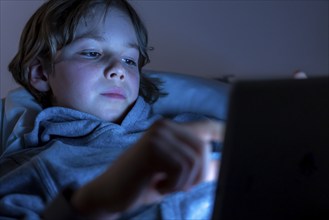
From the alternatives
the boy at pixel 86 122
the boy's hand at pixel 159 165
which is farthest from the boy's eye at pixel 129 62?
the boy's hand at pixel 159 165

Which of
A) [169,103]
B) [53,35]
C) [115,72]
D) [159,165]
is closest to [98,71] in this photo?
[115,72]

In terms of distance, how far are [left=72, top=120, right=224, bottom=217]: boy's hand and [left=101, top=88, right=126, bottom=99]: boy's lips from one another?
0.36 m

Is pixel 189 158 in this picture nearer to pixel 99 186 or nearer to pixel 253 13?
pixel 99 186

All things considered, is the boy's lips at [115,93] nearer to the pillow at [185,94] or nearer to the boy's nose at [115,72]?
the boy's nose at [115,72]

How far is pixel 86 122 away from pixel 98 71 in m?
0.09

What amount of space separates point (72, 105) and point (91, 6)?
20 cm

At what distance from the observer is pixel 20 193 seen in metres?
0.53

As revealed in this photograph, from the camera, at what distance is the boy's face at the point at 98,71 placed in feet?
2.18

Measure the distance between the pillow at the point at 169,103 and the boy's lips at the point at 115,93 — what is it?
16cm

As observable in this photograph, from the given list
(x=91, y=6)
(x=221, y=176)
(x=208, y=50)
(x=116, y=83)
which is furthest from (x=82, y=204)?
(x=208, y=50)

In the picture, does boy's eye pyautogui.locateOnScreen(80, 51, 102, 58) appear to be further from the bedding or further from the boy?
the bedding

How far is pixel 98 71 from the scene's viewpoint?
0.66 metres

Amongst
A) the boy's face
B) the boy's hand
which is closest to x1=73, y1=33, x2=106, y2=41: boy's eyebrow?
the boy's face

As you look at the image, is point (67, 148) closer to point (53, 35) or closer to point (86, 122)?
point (86, 122)
